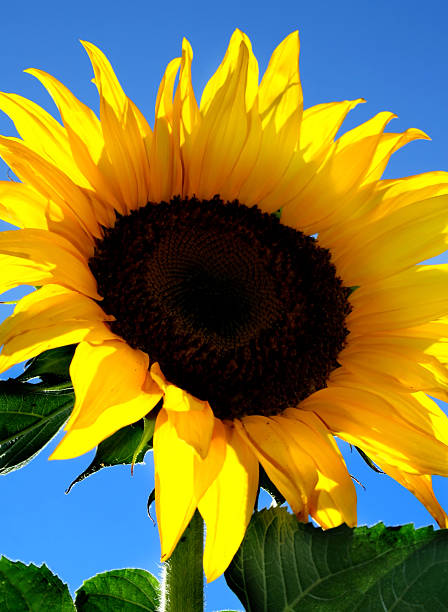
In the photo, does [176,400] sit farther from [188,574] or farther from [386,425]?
[386,425]

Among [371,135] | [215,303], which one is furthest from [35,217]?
[371,135]

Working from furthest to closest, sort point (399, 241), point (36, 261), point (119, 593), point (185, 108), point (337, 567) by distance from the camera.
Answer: point (399, 241)
point (185, 108)
point (119, 593)
point (36, 261)
point (337, 567)

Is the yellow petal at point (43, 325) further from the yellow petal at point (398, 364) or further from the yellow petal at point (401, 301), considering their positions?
the yellow petal at point (401, 301)

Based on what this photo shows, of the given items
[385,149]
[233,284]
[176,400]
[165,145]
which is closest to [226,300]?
[233,284]

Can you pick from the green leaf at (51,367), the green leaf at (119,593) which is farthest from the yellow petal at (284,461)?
the green leaf at (119,593)

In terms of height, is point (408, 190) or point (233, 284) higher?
point (408, 190)

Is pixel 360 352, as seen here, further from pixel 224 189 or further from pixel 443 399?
pixel 224 189
